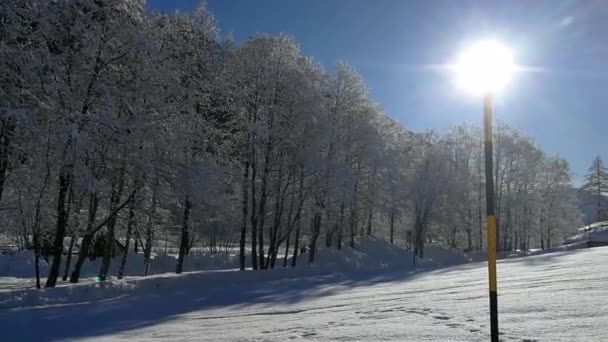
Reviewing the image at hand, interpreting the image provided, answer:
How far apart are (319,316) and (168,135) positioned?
10575 millimetres

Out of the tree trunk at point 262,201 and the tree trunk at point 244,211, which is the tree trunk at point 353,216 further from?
the tree trunk at point 244,211

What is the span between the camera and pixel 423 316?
30.2 feet

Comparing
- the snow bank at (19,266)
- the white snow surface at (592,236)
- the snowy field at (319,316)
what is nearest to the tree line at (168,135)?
the snow bank at (19,266)

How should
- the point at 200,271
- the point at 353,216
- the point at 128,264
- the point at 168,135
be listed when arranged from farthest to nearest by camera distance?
the point at 353,216, the point at 128,264, the point at 200,271, the point at 168,135

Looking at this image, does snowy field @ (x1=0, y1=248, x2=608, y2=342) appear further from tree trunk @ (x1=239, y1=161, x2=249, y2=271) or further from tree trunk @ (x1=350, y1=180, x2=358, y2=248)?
tree trunk @ (x1=350, y1=180, x2=358, y2=248)

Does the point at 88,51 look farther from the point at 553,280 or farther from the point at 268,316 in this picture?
the point at 553,280

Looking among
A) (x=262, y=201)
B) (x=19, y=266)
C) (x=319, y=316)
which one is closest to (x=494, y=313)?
(x=319, y=316)

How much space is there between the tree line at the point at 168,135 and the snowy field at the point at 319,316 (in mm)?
4151

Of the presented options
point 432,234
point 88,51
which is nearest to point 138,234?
point 88,51

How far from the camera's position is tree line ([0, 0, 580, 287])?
1567 centimetres

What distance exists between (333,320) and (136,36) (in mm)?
12191

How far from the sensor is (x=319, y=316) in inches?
421

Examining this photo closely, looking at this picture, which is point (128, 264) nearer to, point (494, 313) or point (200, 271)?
point (200, 271)

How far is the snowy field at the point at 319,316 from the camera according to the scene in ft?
24.9
